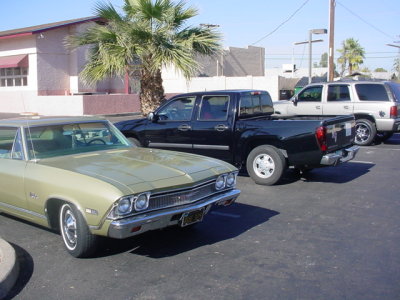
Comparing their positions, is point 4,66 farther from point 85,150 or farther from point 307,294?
point 307,294

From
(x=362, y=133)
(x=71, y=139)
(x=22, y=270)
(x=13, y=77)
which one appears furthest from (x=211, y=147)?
(x=13, y=77)

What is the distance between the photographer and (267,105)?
31.7 ft

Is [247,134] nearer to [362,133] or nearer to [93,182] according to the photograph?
[93,182]

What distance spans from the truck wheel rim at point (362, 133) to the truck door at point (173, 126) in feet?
21.9

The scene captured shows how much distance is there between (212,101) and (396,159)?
16.8 ft

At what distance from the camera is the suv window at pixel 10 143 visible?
583 centimetres

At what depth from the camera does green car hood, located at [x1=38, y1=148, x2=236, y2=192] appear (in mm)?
4824

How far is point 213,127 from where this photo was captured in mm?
9016

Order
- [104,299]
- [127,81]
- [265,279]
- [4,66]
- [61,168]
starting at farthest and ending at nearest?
[127,81] < [4,66] < [61,168] < [265,279] < [104,299]

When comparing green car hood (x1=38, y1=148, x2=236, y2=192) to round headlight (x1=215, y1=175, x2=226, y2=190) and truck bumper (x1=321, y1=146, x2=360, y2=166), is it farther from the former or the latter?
truck bumper (x1=321, y1=146, x2=360, y2=166)

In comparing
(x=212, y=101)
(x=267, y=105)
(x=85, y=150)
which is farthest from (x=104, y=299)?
(x=267, y=105)

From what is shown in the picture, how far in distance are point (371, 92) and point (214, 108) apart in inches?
265

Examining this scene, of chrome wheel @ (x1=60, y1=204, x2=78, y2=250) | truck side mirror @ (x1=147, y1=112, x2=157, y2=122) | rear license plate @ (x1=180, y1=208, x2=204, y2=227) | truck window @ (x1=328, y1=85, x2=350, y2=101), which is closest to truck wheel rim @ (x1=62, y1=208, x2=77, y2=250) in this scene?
chrome wheel @ (x1=60, y1=204, x2=78, y2=250)

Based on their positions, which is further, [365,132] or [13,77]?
[13,77]
